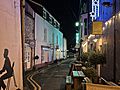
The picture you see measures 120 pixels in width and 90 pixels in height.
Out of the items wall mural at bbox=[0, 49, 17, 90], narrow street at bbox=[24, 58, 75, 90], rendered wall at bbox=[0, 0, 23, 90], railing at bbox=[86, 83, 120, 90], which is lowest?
narrow street at bbox=[24, 58, 75, 90]

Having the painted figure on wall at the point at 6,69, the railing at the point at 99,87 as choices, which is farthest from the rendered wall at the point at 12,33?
the railing at the point at 99,87

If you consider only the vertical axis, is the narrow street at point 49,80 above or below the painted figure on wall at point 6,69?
below

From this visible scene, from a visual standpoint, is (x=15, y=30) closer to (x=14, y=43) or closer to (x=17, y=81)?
(x=14, y=43)

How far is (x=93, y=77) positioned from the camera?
13875 millimetres

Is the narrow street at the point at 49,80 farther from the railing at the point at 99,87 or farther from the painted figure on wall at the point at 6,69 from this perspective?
the railing at the point at 99,87

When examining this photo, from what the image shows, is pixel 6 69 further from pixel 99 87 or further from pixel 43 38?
pixel 43 38

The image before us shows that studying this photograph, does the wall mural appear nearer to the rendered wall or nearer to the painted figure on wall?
the painted figure on wall

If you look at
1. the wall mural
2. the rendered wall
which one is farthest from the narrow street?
the wall mural

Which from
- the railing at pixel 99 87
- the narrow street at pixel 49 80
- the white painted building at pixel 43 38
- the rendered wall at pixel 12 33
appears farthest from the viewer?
the white painted building at pixel 43 38

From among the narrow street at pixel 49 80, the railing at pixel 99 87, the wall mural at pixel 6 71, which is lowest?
the narrow street at pixel 49 80

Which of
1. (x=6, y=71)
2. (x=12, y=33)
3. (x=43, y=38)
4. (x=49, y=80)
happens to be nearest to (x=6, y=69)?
(x=6, y=71)

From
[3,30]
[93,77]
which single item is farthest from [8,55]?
[93,77]

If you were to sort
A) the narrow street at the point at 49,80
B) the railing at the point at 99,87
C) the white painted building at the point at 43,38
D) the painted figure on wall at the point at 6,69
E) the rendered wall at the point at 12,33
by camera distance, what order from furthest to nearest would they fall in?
1. the white painted building at the point at 43,38
2. the narrow street at the point at 49,80
3. the rendered wall at the point at 12,33
4. the painted figure on wall at the point at 6,69
5. the railing at the point at 99,87

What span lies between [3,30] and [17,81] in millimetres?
3384
